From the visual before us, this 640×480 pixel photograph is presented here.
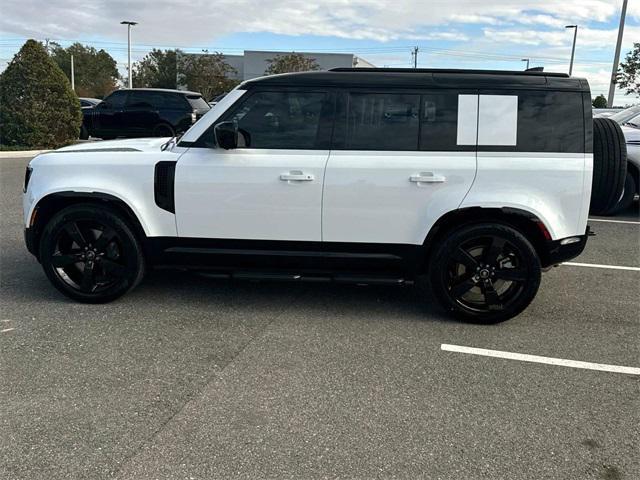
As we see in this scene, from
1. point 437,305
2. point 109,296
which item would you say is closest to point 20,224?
point 109,296

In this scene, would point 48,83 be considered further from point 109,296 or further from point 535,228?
point 535,228

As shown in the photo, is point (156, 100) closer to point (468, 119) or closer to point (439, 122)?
point (439, 122)

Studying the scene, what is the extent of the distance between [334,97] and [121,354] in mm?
2407

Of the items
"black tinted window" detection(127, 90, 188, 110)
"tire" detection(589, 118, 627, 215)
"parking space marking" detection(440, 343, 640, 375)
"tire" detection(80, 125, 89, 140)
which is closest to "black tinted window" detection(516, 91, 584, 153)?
"tire" detection(589, 118, 627, 215)

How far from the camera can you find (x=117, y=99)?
1741 centimetres

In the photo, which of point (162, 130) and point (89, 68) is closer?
point (162, 130)

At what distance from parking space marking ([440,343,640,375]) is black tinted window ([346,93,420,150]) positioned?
1.53m

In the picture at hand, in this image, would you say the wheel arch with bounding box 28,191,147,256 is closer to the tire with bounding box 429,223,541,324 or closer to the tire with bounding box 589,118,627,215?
the tire with bounding box 429,223,541,324

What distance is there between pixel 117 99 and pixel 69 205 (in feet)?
Result: 46.6

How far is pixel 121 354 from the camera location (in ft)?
12.1

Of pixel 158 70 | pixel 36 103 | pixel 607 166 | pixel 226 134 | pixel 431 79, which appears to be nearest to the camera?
pixel 226 134

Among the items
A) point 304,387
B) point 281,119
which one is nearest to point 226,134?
point 281,119

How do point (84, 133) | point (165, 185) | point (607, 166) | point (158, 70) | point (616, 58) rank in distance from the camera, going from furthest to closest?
point (158, 70) → point (616, 58) → point (84, 133) → point (607, 166) → point (165, 185)

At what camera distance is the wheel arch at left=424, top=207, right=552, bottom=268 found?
4152mm
